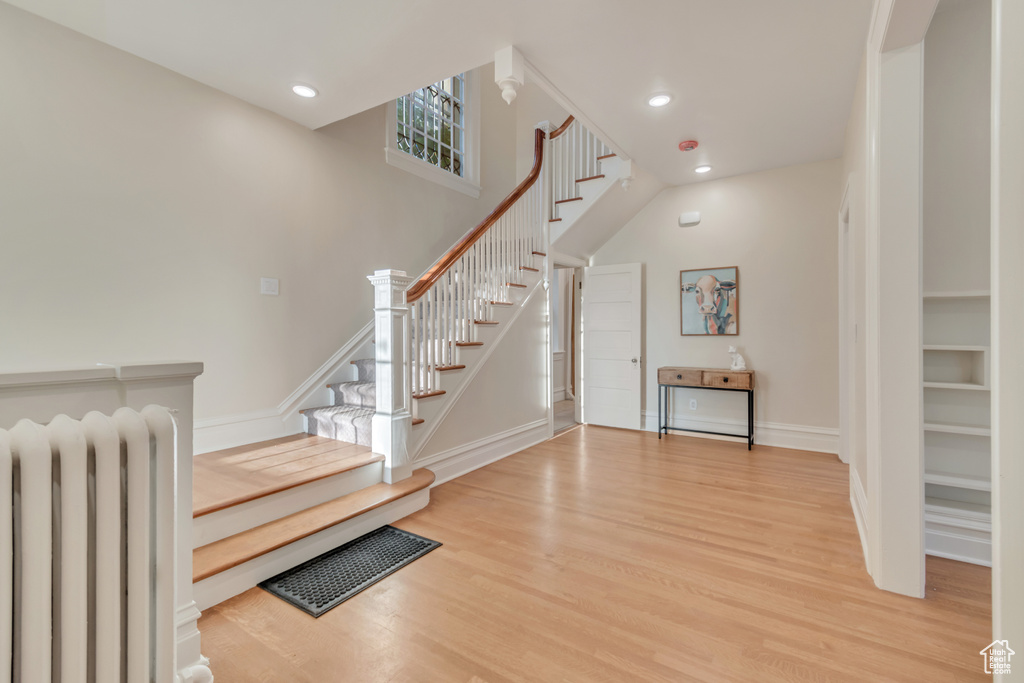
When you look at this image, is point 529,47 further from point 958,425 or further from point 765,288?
point 765,288

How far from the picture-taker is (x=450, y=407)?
11.8 feet

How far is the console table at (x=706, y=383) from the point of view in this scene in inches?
174

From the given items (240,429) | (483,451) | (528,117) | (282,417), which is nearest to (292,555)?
(240,429)

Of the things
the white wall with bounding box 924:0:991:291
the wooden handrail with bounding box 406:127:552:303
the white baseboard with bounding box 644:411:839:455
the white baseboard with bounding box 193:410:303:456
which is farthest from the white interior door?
the white baseboard with bounding box 193:410:303:456

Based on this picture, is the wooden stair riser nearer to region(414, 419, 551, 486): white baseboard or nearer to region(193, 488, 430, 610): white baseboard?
region(193, 488, 430, 610): white baseboard

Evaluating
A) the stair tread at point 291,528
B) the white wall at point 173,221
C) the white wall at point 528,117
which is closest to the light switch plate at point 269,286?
the white wall at point 173,221

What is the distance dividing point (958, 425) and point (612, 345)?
319 centimetres

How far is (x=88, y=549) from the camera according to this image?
4.09ft

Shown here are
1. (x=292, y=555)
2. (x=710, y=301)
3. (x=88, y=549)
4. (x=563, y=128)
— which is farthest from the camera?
(x=563, y=128)

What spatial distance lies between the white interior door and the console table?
319mm

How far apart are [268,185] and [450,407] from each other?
213 cm

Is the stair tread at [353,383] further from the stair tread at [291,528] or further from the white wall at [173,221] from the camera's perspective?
the stair tread at [291,528]

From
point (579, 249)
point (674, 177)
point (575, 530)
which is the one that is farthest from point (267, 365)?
point (674, 177)

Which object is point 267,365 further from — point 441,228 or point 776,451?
point 776,451
